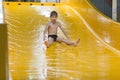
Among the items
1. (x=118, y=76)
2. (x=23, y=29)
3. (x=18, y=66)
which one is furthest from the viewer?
(x=23, y=29)

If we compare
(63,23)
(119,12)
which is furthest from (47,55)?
(119,12)

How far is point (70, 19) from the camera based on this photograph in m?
7.50

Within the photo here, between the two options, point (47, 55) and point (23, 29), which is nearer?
point (47, 55)

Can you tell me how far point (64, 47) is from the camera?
5.36 meters

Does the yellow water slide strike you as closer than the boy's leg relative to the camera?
Yes

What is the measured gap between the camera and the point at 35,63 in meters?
4.23

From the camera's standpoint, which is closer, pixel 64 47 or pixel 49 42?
pixel 64 47

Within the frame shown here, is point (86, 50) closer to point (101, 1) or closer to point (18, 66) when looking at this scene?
point (18, 66)

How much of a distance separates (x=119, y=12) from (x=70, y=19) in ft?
6.82

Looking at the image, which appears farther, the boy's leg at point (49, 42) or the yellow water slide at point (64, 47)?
the boy's leg at point (49, 42)

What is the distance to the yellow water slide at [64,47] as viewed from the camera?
382 cm

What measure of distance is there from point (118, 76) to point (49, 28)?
249 centimetres

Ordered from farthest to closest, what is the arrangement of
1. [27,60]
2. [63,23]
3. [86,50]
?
1. [63,23]
2. [86,50]
3. [27,60]

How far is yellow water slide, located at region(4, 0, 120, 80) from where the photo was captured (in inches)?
150
